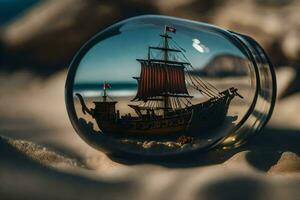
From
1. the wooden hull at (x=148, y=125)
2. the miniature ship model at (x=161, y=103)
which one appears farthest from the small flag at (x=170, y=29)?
the wooden hull at (x=148, y=125)

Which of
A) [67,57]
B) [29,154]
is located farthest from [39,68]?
[29,154]

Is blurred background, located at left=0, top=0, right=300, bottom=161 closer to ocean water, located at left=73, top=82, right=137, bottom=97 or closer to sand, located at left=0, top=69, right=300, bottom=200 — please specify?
sand, located at left=0, top=69, right=300, bottom=200

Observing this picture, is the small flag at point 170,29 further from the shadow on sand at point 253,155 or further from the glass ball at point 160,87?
the shadow on sand at point 253,155

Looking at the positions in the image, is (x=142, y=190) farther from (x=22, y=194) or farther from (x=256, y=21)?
(x=256, y=21)

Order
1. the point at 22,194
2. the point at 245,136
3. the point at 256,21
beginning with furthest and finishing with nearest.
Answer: the point at 256,21, the point at 245,136, the point at 22,194

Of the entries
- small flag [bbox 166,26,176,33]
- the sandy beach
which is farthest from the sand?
small flag [bbox 166,26,176,33]

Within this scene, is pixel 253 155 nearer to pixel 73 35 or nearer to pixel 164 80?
pixel 164 80

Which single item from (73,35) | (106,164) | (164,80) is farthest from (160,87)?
(73,35)
